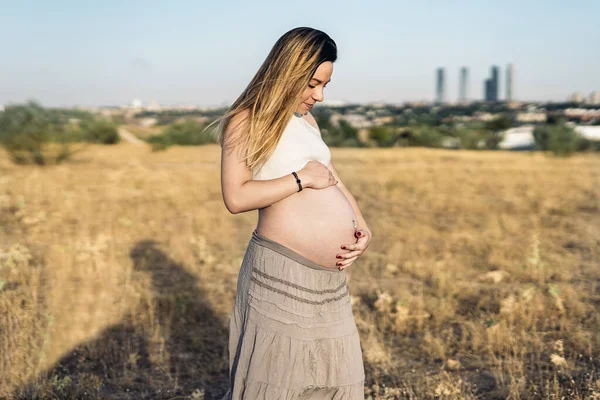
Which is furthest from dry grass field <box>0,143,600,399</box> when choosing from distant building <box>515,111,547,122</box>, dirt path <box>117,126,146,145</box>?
distant building <box>515,111,547,122</box>

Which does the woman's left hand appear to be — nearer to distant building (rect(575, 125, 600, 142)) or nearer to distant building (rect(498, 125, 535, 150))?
distant building (rect(575, 125, 600, 142))

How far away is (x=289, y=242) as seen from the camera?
2457mm

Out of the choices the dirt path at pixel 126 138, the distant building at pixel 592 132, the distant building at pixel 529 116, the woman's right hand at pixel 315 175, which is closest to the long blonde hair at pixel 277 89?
the woman's right hand at pixel 315 175

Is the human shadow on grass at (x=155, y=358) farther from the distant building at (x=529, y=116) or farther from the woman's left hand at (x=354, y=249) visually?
the distant building at (x=529, y=116)

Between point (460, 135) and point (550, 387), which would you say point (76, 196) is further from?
point (460, 135)

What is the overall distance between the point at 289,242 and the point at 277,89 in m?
0.56

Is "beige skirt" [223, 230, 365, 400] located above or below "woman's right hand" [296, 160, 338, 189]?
below

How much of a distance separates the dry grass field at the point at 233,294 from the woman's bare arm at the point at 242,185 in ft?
5.50

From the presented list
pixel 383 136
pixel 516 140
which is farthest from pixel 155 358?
pixel 516 140

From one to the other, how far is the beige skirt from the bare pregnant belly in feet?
0.10

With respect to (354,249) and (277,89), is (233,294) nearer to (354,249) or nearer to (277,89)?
(354,249)

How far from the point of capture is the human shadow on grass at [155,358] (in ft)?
13.0

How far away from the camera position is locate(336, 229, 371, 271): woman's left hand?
2541 millimetres

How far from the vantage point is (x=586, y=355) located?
4441mm
